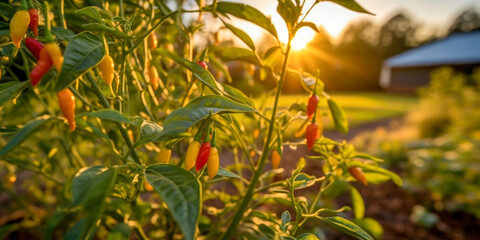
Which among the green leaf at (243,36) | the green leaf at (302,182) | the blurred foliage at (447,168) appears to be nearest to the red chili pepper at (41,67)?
the green leaf at (243,36)

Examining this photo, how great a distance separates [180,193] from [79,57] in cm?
26

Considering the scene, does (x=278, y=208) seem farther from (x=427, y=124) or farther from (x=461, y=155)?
(x=427, y=124)

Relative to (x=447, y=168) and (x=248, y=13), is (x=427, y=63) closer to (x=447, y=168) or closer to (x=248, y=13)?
(x=447, y=168)

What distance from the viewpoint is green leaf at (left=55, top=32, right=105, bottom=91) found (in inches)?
18.5

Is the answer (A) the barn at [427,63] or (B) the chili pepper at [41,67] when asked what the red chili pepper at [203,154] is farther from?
(A) the barn at [427,63]

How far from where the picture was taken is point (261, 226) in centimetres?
73

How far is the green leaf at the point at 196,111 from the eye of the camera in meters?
0.50

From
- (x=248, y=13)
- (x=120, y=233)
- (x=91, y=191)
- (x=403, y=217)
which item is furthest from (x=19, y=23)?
(x=403, y=217)

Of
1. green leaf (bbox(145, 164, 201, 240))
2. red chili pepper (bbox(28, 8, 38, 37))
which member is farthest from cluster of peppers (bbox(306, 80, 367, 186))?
red chili pepper (bbox(28, 8, 38, 37))

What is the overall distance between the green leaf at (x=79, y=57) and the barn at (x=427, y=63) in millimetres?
26898

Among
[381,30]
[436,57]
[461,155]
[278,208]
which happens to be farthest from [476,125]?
[381,30]

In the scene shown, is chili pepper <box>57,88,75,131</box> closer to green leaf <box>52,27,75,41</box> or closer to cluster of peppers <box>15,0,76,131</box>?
cluster of peppers <box>15,0,76,131</box>

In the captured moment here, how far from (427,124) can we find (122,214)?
7.33 meters

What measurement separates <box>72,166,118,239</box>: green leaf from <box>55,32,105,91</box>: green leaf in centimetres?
14
